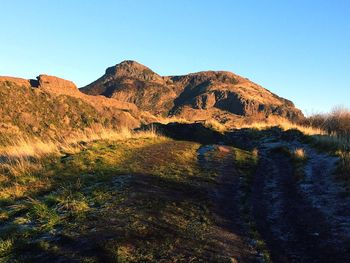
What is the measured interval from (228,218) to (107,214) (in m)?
2.86

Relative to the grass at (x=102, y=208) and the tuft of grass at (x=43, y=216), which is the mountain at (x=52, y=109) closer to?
the grass at (x=102, y=208)

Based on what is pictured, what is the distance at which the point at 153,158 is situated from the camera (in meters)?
16.4

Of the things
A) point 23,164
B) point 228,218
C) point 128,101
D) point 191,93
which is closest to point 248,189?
point 228,218

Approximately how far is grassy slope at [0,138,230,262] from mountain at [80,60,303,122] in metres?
57.1

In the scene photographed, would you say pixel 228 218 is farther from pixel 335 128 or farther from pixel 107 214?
pixel 335 128

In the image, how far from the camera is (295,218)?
9.40 metres

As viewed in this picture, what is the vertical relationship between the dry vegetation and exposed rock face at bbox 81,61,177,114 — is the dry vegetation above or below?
below

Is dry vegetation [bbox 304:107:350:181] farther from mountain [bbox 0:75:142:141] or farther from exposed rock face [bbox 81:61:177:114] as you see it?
exposed rock face [bbox 81:61:177:114]

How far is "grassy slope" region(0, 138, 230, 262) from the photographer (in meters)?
6.70

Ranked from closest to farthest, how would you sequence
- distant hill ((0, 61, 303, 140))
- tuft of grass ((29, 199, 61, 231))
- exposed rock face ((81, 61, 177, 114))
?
tuft of grass ((29, 199, 61, 231)) → distant hill ((0, 61, 303, 140)) → exposed rock face ((81, 61, 177, 114))

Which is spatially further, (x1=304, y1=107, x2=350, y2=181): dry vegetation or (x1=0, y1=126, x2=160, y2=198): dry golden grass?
(x1=304, y1=107, x2=350, y2=181): dry vegetation

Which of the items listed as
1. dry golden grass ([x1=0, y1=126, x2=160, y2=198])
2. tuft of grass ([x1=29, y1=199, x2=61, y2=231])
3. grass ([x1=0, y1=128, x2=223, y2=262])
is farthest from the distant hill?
tuft of grass ([x1=29, y1=199, x2=61, y2=231])

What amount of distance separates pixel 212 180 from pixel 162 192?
2897 mm

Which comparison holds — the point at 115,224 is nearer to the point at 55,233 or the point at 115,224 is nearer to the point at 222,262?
→ the point at 55,233
